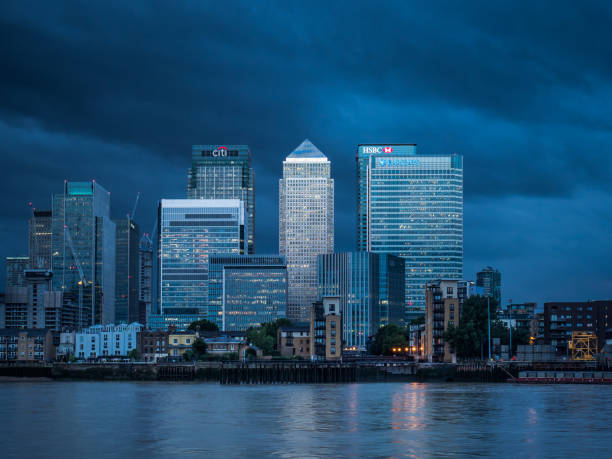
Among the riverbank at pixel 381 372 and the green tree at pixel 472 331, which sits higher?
the green tree at pixel 472 331

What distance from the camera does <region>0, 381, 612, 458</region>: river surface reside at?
228 feet

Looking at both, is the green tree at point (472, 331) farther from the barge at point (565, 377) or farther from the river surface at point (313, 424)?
the river surface at point (313, 424)

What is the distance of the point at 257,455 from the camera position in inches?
2611

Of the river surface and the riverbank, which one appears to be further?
the riverbank

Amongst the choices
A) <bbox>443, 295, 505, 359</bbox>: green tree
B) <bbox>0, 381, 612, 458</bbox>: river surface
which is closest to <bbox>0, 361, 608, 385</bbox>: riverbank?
<bbox>443, 295, 505, 359</bbox>: green tree

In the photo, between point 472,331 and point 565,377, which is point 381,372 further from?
point 565,377

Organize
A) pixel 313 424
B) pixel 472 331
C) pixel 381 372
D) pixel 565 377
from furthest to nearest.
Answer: pixel 472 331 → pixel 381 372 → pixel 565 377 → pixel 313 424

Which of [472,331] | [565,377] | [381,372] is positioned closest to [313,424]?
[565,377]

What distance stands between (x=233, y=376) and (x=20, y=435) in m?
98.9

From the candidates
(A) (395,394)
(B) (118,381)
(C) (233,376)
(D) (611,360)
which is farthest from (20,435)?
(D) (611,360)

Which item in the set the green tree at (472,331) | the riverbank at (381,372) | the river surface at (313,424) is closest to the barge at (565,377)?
the riverbank at (381,372)

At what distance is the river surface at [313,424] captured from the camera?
6956 cm

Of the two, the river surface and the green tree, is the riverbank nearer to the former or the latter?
the green tree

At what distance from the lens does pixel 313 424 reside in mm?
86438
